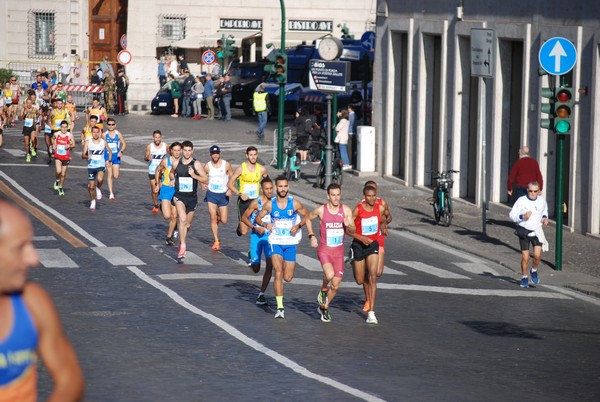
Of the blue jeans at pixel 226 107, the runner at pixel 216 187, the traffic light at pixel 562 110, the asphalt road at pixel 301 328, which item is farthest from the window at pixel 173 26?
the traffic light at pixel 562 110

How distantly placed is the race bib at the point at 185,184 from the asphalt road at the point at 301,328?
1003 mm

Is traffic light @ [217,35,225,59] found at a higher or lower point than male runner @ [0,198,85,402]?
higher

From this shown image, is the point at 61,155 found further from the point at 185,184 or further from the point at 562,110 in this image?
the point at 562,110

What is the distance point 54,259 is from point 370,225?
19.6ft

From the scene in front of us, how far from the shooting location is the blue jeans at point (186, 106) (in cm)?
5384

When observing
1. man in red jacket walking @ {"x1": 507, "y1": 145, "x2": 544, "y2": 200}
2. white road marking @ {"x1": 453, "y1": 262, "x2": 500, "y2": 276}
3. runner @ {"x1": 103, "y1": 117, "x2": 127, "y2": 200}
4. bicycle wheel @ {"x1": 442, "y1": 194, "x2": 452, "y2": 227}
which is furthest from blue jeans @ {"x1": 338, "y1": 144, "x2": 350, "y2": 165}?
white road marking @ {"x1": 453, "y1": 262, "x2": 500, "y2": 276}

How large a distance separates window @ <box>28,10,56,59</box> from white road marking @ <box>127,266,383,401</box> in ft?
172

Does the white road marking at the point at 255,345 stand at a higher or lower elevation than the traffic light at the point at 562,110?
lower

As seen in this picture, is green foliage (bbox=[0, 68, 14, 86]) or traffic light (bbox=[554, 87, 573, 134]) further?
green foliage (bbox=[0, 68, 14, 86])

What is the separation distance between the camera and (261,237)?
667 inches

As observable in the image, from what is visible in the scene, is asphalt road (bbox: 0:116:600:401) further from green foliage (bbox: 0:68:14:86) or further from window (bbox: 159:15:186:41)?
window (bbox: 159:15:186:41)

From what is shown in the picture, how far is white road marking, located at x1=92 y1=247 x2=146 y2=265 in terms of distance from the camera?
19516 millimetres

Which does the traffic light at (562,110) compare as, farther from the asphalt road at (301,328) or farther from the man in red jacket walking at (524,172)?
the asphalt road at (301,328)

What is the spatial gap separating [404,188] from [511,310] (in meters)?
14.7
